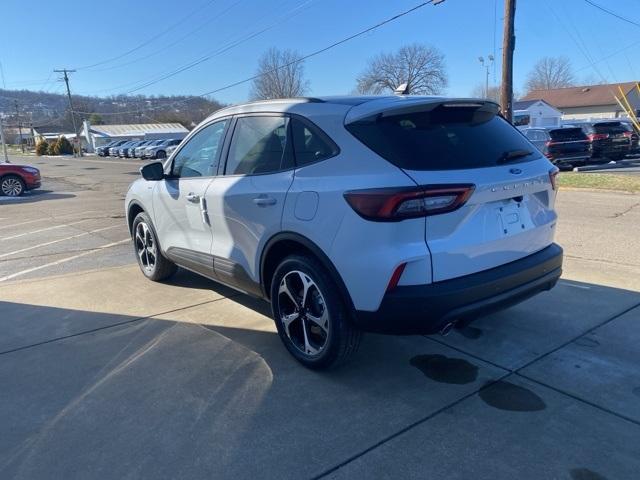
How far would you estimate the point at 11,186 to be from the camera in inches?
668

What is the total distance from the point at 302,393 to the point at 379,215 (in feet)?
4.17

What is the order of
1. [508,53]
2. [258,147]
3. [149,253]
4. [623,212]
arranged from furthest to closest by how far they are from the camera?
[508,53] < [623,212] < [149,253] < [258,147]

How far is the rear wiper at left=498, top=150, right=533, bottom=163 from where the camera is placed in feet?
10.7

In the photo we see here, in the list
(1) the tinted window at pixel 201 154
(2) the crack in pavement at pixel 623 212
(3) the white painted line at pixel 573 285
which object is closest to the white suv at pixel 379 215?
(1) the tinted window at pixel 201 154

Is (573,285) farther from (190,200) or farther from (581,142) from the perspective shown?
(581,142)

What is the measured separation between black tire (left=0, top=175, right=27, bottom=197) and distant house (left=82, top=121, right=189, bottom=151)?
6405cm

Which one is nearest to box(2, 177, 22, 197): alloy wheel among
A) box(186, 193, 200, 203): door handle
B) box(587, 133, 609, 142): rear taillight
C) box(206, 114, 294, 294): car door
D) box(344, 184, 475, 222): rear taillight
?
box(186, 193, 200, 203): door handle

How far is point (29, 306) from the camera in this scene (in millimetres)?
5172

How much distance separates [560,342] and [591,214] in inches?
239

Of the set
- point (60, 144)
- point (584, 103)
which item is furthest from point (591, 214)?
point (60, 144)

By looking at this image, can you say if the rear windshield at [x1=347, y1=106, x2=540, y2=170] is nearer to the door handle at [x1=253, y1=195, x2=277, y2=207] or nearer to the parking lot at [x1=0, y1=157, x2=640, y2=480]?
the door handle at [x1=253, y1=195, x2=277, y2=207]

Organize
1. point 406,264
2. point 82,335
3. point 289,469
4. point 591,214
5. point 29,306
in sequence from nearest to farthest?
point 289,469 < point 406,264 < point 82,335 < point 29,306 < point 591,214

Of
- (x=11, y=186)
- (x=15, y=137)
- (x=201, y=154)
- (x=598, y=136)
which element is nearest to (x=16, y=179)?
(x=11, y=186)

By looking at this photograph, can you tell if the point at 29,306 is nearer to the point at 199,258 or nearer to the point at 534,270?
the point at 199,258
